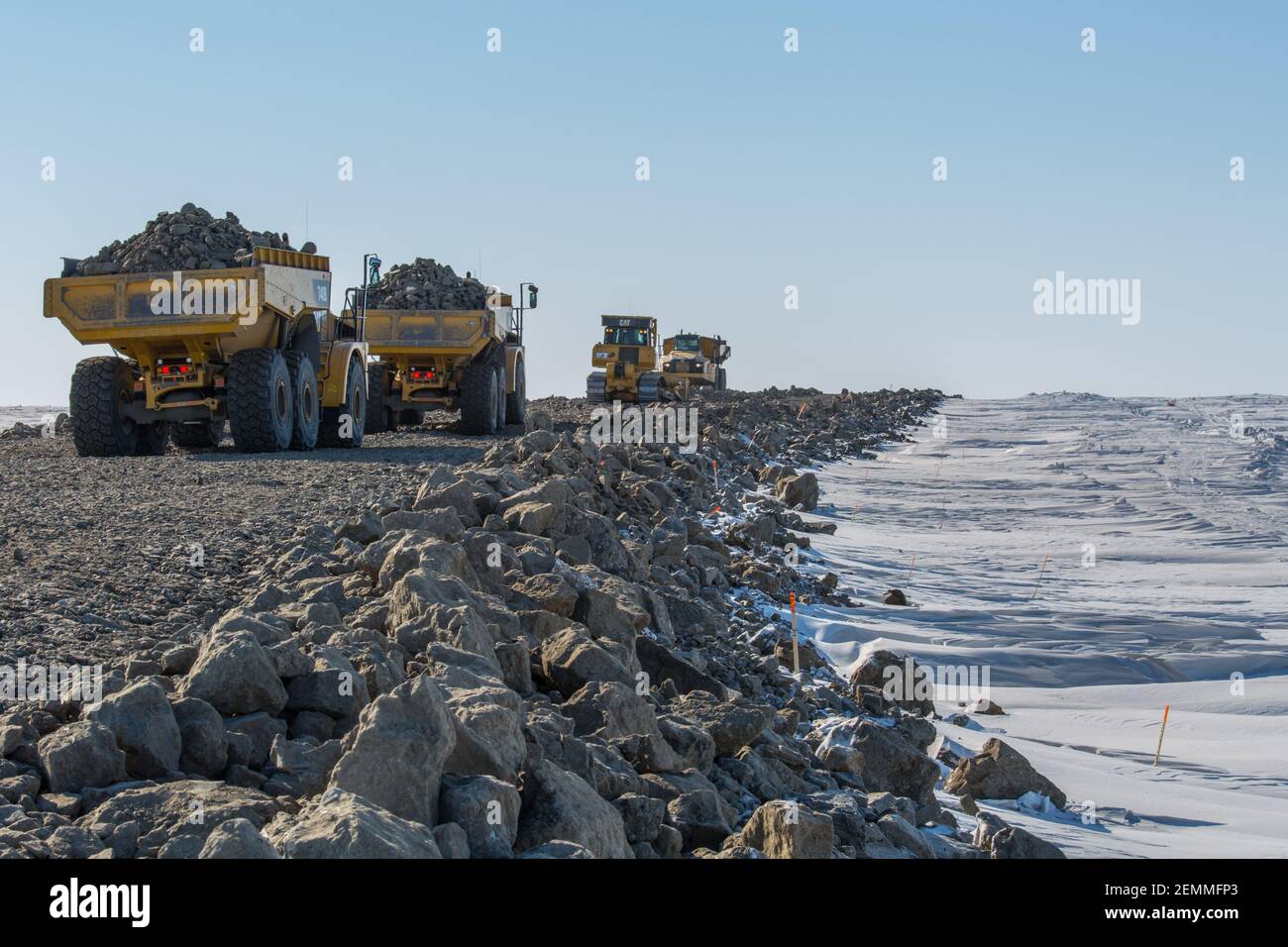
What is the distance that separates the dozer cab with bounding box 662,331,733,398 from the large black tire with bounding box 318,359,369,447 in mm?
21362

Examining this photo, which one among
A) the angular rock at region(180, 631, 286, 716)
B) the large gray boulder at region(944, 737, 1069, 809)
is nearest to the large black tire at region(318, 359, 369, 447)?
the large gray boulder at region(944, 737, 1069, 809)

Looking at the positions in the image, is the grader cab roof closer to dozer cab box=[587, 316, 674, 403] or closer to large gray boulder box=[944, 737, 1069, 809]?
dozer cab box=[587, 316, 674, 403]

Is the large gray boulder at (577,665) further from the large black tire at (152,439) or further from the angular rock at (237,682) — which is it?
the large black tire at (152,439)

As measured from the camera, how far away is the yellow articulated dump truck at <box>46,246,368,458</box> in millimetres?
13828

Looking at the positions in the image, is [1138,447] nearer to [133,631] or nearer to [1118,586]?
[1118,586]

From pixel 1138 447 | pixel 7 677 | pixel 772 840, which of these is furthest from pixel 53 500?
pixel 1138 447

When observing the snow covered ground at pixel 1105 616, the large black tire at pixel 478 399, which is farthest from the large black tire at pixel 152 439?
the snow covered ground at pixel 1105 616

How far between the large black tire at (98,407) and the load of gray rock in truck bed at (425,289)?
7.05 meters

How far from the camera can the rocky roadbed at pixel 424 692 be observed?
4.06m

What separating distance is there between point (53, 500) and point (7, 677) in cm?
491

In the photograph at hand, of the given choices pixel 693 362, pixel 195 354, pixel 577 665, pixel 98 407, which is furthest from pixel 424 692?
pixel 693 362

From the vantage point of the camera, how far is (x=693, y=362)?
142 feet
